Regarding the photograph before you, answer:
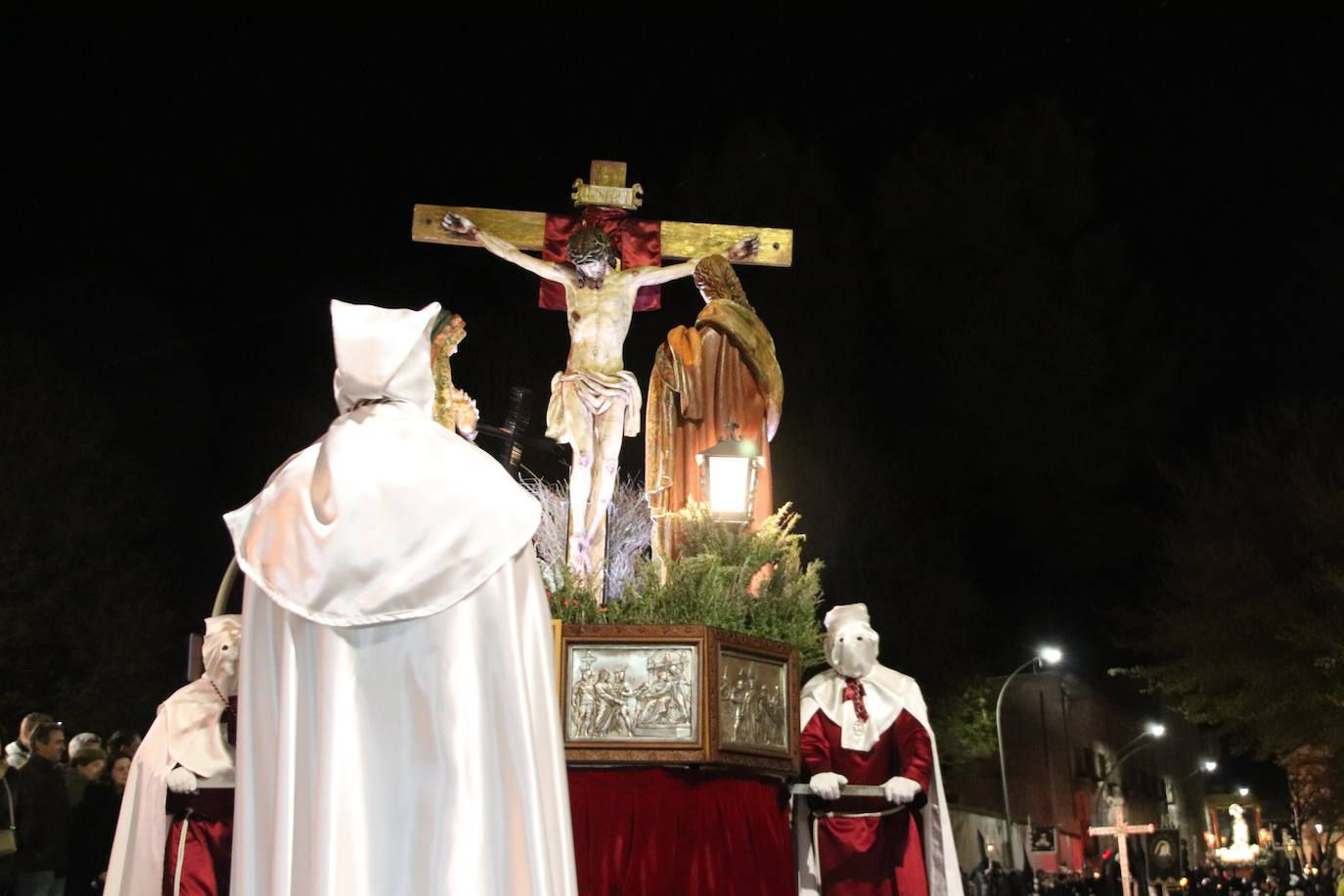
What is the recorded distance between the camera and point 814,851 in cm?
668

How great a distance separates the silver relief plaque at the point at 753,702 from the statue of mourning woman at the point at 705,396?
8.96 feet

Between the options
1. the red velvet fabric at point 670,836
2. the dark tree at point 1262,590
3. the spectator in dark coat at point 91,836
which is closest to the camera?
the red velvet fabric at point 670,836

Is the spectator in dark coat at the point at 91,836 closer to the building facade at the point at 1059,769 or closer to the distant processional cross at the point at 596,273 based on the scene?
the distant processional cross at the point at 596,273

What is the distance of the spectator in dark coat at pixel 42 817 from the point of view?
7.69m

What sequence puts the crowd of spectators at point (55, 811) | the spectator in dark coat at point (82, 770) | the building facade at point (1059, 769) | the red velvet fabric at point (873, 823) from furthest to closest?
the building facade at point (1059, 769) → the spectator in dark coat at point (82, 770) → the crowd of spectators at point (55, 811) → the red velvet fabric at point (873, 823)

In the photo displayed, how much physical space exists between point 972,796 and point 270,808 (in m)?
48.3

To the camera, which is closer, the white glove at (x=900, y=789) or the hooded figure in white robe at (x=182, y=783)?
the hooded figure in white robe at (x=182, y=783)

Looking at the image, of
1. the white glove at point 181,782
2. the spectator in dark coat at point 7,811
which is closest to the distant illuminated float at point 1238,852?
the spectator in dark coat at point 7,811

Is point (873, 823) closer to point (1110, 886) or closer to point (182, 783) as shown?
point (182, 783)

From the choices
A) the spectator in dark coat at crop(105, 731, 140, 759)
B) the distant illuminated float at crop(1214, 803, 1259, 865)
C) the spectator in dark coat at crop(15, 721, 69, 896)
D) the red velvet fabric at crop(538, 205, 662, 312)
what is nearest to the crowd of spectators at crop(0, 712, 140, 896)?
the spectator in dark coat at crop(15, 721, 69, 896)

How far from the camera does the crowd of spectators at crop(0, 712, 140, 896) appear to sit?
7.69 metres

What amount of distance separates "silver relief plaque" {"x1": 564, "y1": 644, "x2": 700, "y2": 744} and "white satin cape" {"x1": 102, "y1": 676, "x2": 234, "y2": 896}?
1529 millimetres

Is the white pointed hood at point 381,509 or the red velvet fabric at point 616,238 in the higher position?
the red velvet fabric at point 616,238

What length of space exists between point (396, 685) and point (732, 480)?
4.68 meters
